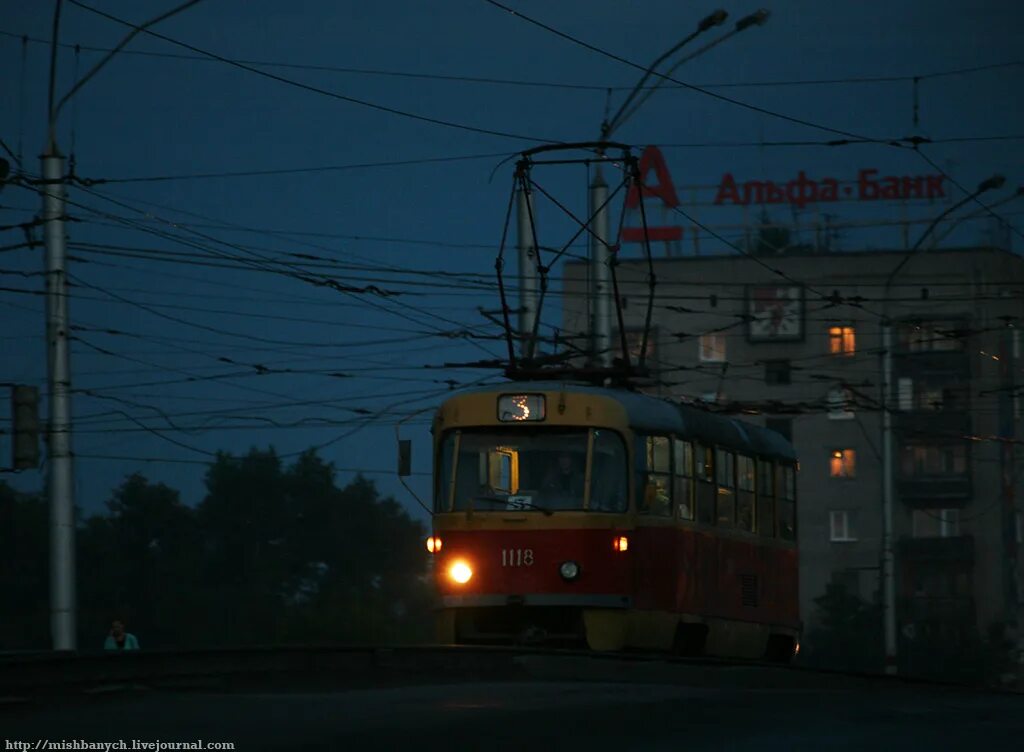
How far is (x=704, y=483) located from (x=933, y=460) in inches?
2271

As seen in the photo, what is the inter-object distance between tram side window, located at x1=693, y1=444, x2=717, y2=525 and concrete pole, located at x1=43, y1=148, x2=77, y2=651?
7447mm

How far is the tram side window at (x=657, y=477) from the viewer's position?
18.8 m

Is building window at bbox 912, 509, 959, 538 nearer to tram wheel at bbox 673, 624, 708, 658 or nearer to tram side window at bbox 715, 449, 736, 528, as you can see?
tram side window at bbox 715, 449, 736, 528

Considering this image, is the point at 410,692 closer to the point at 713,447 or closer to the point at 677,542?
the point at 677,542

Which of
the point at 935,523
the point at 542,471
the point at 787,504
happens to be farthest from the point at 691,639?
the point at 935,523

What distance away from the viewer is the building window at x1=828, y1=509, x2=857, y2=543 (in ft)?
256

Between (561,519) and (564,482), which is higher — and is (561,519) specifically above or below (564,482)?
below

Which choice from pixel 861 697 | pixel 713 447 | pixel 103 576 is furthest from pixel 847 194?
pixel 861 697

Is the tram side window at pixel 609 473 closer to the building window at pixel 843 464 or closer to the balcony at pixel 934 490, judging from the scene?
the balcony at pixel 934 490

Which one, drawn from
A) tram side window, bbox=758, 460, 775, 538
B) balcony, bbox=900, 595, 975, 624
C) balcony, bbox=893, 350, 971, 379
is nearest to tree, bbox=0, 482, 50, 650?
balcony, bbox=900, 595, 975, 624

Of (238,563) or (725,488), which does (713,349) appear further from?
(725,488)

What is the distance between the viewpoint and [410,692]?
11.0 meters

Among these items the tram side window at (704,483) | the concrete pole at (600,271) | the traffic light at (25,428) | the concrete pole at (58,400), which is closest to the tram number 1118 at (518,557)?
the tram side window at (704,483)

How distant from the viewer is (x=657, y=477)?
1920 cm
